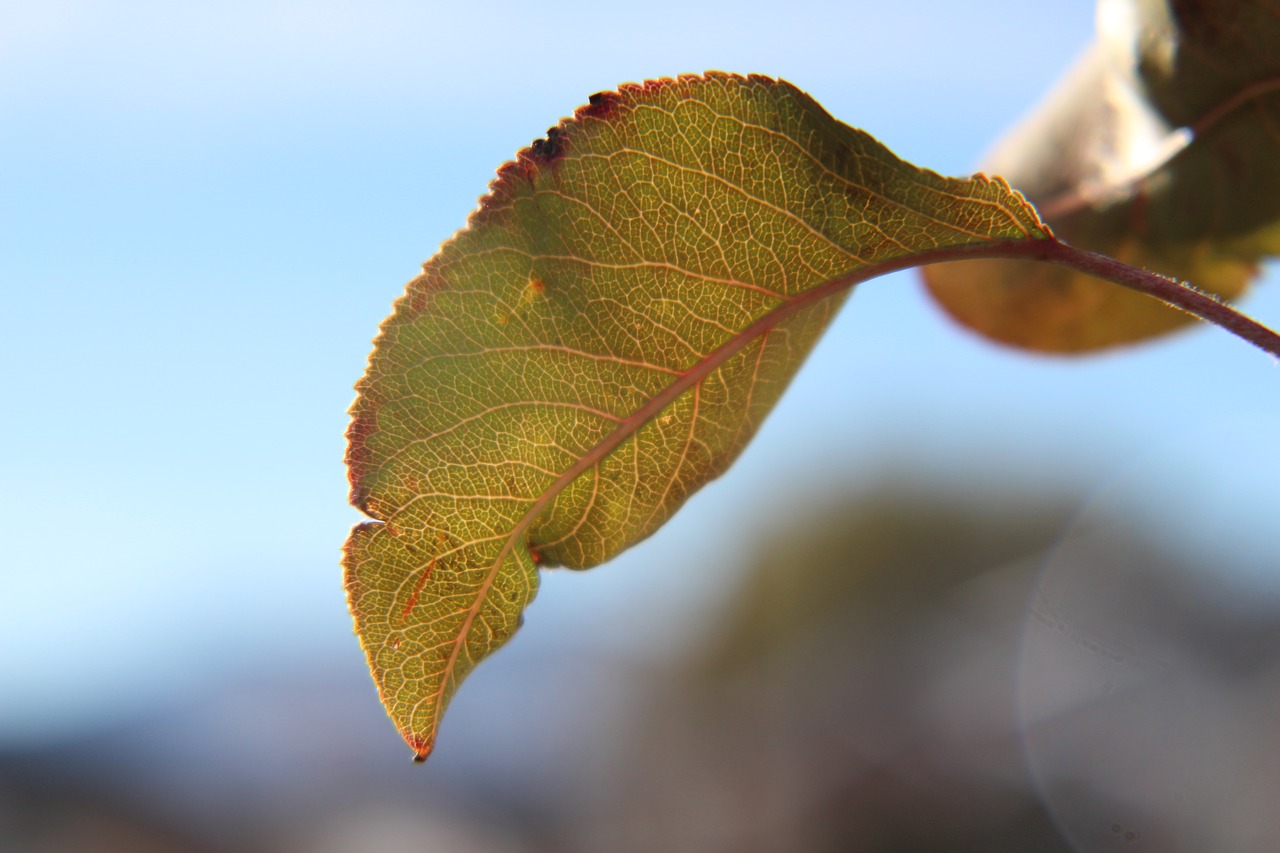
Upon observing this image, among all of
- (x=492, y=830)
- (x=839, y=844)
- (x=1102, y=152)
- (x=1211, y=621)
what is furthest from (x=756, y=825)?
(x=1102, y=152)

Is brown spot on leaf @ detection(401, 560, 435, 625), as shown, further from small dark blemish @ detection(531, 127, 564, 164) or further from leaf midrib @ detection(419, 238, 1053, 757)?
small dark blemish @ detection(531, 127, 564, 164)

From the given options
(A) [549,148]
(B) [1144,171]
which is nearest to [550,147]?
(A) [549,148]

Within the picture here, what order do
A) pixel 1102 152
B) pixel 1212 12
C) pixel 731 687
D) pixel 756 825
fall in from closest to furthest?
pixel 1212 12, pixel 1102 152, pixel 756 825, pixel 731 687

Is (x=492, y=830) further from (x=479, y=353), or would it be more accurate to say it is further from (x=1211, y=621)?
(x=479, y=353)

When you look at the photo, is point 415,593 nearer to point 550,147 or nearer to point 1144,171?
point 550,147

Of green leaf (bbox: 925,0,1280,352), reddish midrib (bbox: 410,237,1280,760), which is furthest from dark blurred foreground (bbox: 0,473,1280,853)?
reddish midrib (bbox: 410,237,1280,760)

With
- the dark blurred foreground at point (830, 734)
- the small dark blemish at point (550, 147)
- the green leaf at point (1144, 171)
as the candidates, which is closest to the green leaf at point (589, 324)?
the small dark blemish at point (550, 147)

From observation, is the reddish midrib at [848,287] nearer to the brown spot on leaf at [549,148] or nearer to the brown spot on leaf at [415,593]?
the brown spot on leaf at [415,593]

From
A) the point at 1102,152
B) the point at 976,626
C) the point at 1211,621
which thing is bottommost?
the point at 1102,152
